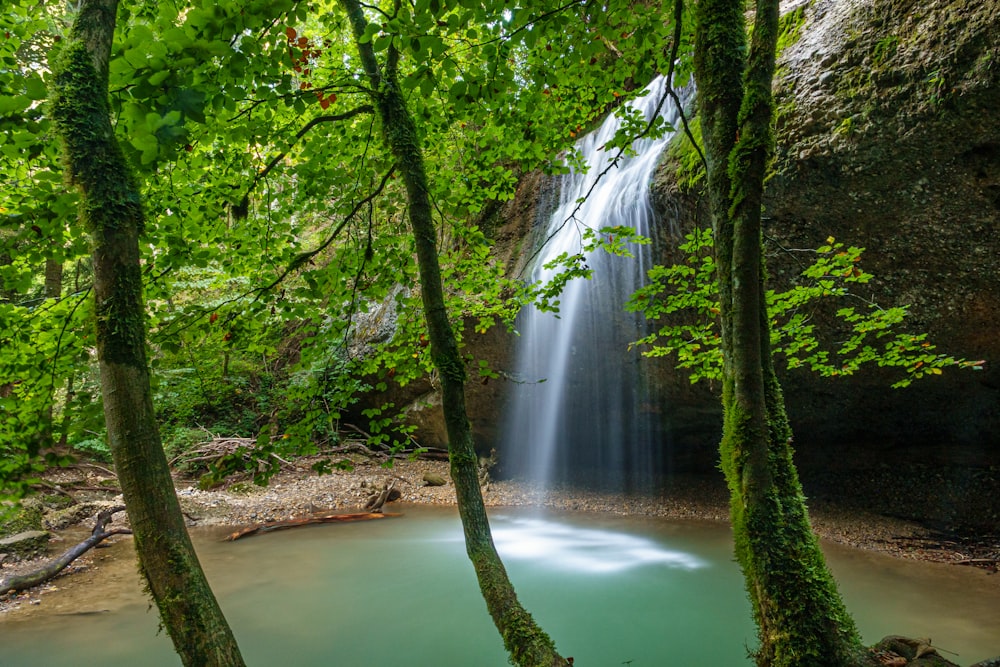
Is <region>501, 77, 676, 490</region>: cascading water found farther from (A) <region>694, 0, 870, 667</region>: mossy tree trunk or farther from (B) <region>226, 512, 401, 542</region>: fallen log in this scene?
(A) <region>694, 0, 870, 667</region>: mossy tree trunk

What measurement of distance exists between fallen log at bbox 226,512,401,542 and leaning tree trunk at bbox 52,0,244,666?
6288 millimetres

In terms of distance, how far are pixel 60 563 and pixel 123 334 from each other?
18.5ft

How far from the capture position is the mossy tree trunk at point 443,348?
246cm

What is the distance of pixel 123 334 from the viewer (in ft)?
5.27

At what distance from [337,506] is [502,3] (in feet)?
28.1

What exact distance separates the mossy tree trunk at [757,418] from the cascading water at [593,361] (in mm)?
4842

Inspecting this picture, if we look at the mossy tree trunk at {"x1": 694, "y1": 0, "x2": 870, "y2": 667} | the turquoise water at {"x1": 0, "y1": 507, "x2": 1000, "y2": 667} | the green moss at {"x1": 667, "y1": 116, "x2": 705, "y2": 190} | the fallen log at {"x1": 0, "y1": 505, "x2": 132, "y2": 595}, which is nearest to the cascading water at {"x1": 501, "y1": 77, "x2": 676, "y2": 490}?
the green moss at {"x1": 667, "y1": 116, "x2": 705, "y2": 190}

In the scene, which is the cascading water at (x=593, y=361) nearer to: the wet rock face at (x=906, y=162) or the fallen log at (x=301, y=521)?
the wet rock face at (x=906, y=162)

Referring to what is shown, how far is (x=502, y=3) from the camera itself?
83.4 inches

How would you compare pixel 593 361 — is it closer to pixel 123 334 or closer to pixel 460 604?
pixel 460 604

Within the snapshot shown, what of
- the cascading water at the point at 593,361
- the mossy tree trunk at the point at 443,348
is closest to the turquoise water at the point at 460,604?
the mossy tree trunk at the point at 443,348

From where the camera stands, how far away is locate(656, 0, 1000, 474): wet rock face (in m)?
4.24

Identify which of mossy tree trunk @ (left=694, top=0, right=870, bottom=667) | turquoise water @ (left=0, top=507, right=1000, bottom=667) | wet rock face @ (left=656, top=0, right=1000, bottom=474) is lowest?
turquoise water @ (left=0, top=507, right=1000, bottom=667)

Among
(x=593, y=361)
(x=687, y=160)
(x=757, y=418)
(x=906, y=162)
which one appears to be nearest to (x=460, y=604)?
(x=757, y=418)
